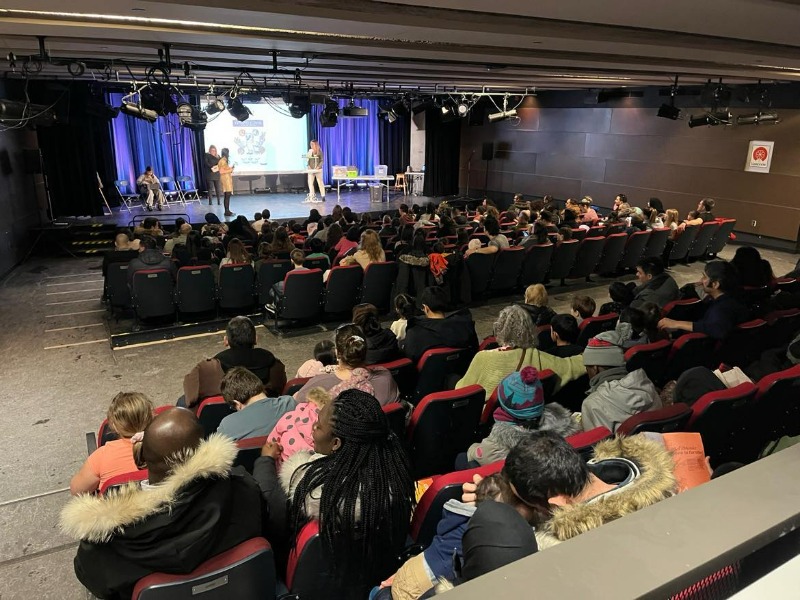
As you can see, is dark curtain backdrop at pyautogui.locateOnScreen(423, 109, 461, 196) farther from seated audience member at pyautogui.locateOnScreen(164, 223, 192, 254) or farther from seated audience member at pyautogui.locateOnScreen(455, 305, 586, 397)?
seated audience member at pyautogui.locateOnScreen(455, 305, 586, 397)

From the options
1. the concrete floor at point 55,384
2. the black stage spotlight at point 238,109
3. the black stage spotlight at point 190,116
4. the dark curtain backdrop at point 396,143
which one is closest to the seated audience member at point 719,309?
the concrete floor at point 55,384

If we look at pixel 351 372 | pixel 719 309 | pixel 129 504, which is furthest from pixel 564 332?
pixel 129 504

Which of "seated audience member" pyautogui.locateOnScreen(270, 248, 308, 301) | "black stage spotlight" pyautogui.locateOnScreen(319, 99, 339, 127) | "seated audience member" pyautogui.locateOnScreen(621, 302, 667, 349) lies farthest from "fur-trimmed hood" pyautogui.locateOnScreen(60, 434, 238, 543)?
"black stage spotlight" pyautogui.locateOnScreen(319, 99, 339, 127)

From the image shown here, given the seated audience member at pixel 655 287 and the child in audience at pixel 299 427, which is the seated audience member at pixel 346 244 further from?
the child in audience at pixel 299 427

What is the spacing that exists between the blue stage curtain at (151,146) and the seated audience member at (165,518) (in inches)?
620

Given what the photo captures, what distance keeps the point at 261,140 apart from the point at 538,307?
1510 centimetres

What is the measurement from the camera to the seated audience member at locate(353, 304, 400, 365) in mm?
3947

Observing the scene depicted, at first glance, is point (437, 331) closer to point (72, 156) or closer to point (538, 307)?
point (538, 307)

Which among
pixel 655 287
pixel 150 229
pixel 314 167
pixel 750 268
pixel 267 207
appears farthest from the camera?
pixel 314 167

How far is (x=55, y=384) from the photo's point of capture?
5.23 m

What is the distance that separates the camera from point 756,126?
39.1ft

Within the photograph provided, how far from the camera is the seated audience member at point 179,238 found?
27.7 feet

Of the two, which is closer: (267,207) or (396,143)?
(267,207)

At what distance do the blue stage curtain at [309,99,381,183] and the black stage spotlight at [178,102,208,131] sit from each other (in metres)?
8.42
